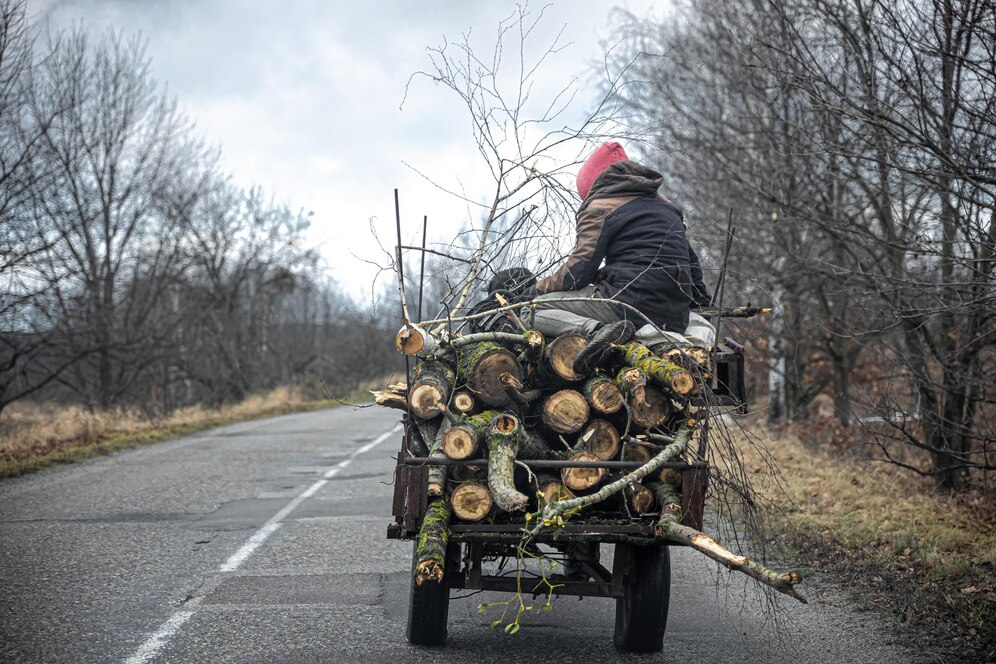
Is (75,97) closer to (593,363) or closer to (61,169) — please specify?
(61,169)

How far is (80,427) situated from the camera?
15.7 metres

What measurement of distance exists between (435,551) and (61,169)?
1637 centimetres

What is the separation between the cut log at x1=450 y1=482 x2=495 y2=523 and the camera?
408 centimetres

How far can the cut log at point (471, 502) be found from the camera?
4078mm

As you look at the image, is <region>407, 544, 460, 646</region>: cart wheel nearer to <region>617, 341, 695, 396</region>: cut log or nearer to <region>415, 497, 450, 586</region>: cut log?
<region>415, 497, 450, 586</region>: cut log

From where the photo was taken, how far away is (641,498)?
412 centimetres

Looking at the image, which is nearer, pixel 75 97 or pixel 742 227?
pixel 742 227

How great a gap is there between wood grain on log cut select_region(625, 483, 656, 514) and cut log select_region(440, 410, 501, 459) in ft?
2.50

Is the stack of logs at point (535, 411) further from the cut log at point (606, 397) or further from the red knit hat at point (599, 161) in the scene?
the red knit hat at point (599, 161)

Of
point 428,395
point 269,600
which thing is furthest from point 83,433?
point 428,395

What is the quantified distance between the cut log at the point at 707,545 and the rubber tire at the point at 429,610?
1142 mm

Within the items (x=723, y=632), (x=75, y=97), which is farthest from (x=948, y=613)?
(x=75, y=97)

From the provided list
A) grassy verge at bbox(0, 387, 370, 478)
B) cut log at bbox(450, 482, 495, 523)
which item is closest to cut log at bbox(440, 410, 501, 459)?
cut log at bbox(450, 482, 495, 523)

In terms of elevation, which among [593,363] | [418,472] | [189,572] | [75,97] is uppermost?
[75,97]
